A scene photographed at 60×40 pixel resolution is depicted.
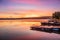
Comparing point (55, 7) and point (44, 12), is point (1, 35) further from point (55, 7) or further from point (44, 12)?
point (55, 7)

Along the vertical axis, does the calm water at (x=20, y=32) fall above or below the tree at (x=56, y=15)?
below

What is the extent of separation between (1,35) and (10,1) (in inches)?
18.0

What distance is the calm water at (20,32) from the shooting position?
1753 millimetres

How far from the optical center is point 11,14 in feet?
6.54

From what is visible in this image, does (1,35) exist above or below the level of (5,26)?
below

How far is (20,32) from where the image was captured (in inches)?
73.1

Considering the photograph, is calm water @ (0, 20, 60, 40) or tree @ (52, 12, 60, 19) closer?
calm water @ (0, 20, 60, 40)

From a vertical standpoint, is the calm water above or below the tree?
below

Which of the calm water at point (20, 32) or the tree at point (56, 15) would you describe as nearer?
the calm water at point (20, 32)

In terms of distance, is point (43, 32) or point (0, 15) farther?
point (0, 15)

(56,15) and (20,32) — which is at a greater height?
(56,15)

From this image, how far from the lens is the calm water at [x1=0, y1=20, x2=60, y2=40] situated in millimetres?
1753

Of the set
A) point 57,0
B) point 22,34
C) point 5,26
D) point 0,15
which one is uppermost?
point 57,0

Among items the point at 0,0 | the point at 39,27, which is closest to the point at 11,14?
the point at 0,0
